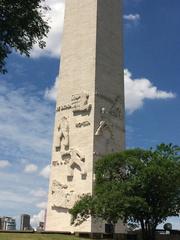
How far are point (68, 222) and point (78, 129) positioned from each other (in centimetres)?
878

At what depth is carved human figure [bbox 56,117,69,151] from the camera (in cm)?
4831

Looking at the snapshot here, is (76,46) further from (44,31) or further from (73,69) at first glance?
(44,31)

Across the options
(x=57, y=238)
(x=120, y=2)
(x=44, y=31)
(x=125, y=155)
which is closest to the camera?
(x=44, y=31)

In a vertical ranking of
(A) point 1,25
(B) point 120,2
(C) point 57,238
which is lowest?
(C) point 57,238

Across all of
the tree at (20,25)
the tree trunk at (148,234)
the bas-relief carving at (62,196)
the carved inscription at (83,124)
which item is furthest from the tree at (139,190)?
the tree at (20,25)

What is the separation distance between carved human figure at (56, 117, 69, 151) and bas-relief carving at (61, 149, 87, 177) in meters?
0.96

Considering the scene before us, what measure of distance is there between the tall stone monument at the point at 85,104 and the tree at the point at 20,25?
2309cm

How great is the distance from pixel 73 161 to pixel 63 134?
319 centimetres

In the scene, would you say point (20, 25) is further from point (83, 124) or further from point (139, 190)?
point (83, 124)

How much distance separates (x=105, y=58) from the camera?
4988 cm

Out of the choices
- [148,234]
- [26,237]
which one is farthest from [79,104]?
[26,237]

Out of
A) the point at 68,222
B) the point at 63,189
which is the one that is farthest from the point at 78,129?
the point at 68,222

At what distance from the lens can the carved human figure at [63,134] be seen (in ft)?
159

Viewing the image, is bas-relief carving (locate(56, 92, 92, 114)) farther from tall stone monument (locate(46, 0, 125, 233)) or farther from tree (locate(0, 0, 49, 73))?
tree (locate(0, 0, 49, 73))
